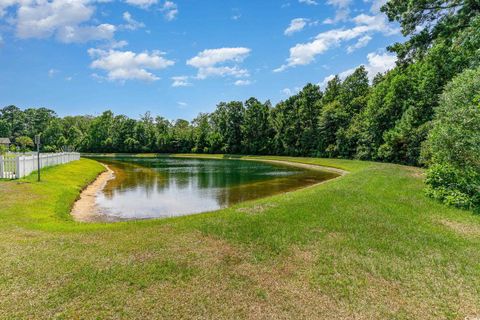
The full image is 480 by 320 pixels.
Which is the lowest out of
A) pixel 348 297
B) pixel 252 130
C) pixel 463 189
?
pixel 348 297

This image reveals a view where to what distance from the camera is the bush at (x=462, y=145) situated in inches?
434

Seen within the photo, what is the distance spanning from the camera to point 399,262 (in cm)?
643

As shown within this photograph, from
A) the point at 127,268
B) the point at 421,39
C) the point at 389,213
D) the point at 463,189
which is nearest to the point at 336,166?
the point at 421,39

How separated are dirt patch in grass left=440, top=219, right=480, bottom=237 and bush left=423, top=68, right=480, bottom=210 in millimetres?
2244

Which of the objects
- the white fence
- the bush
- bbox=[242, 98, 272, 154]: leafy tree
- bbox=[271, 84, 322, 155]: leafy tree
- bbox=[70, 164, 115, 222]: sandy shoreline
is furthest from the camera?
bbox=[242, 98, 272, 154]: leafy tree

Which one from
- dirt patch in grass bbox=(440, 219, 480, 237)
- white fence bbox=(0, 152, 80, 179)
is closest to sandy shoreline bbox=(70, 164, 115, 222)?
white fence bbox=(0, 152, 80, 179)

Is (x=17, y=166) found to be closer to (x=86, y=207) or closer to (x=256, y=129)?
(x=86, y=207)

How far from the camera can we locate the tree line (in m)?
13.4

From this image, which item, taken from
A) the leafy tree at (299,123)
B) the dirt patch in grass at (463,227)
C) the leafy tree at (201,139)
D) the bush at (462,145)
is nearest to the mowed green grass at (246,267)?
the dirt patch in grass at (463,227)

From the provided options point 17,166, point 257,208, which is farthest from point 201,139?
point 257,208

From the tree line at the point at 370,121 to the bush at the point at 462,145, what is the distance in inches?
1.6

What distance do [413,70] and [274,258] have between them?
35740 millimetres

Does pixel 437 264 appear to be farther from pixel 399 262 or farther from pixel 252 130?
pixel 252 130

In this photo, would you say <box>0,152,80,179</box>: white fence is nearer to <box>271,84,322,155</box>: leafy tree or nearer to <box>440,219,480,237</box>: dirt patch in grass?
<box>440,219,480,237</box>: dirt patch in grass
